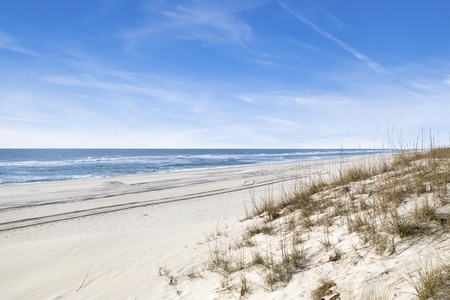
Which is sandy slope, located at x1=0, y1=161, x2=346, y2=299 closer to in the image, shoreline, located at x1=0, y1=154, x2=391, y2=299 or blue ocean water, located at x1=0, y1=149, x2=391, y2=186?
shoreline, located at x1=0, y1=154, x2=391, y2=299

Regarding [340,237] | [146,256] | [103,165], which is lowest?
[146,256]

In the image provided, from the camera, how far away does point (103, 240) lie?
25.3ft

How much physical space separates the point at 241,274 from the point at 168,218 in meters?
7.19

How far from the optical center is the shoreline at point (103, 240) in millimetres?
5020

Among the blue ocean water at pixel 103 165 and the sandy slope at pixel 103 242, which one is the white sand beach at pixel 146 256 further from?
the blue ocean water at pixel 103 165

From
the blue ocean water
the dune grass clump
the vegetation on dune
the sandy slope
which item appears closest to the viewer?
the vegetation on dune

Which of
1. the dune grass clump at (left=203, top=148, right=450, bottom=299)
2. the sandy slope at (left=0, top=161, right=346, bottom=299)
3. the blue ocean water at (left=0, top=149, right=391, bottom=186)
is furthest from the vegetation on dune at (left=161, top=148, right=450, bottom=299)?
the blue ocean water at (left=0, top=149, right=391, bottom=186)

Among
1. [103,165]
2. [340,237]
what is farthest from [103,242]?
[103,165]

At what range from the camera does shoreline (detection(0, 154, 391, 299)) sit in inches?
198

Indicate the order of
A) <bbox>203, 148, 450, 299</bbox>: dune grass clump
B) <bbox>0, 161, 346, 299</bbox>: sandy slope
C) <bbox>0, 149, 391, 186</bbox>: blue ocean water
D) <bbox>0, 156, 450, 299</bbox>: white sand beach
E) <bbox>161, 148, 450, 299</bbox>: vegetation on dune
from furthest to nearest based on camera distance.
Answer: <bbox>0, 149, 391, 186</bbox>: blue ocean water → <bbox>0, 161, 346, 299</bbox>: sandy slope → <bbox>203, 148, 450, 299</bbox>: dune grass clump → <bbox>0, 156, 450, 299</bbox>: white sand beach → <bbox>161, 148, 450, 299</bbox>: vegetation on dune

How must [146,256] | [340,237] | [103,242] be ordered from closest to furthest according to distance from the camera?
[340,237]
[146,256]
[103,242]

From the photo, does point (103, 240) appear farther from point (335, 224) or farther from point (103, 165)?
point (103, 165)

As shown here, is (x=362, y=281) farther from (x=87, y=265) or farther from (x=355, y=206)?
(x=87, y=265)

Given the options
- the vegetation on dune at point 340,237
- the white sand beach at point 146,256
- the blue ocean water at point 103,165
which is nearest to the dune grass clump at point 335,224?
the vegetation on dune at point 340,237
